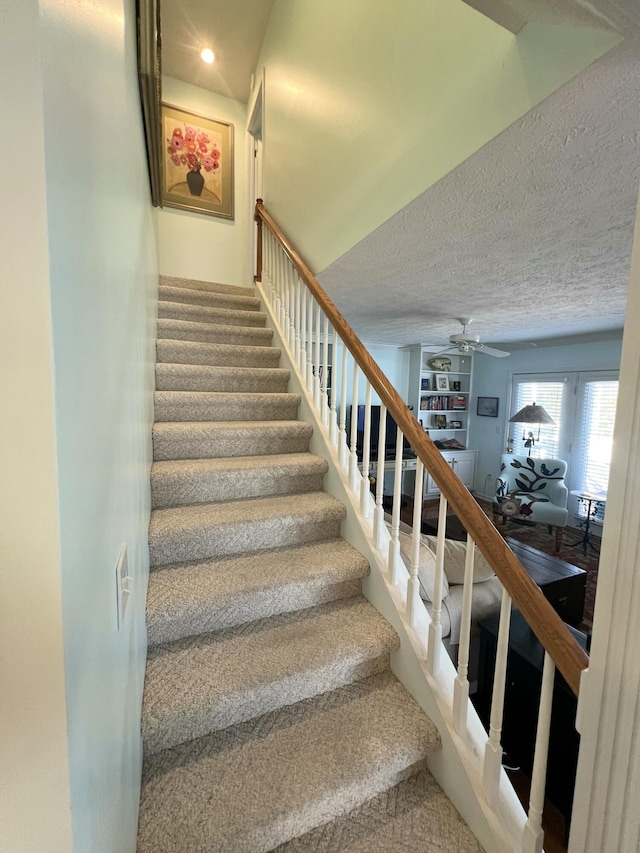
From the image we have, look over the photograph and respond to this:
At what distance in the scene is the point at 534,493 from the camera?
477 cm

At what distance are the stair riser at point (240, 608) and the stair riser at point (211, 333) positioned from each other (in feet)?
5.84

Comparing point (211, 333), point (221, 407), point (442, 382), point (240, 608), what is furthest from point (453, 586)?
point (442, 382)

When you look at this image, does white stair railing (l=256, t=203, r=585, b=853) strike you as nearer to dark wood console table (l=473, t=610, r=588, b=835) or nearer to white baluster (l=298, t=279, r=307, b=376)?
white baluster (l=298, t=279, r=307, b=376)

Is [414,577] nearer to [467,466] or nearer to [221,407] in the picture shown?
[221,407]

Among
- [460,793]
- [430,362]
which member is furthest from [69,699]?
[430,362]

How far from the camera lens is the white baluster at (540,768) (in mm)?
871

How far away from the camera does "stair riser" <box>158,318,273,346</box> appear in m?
2.40

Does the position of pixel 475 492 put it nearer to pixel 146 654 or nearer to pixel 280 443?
pixel 280 443

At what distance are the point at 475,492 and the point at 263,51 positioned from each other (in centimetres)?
610

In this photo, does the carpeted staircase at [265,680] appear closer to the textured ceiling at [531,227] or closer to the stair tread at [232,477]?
the stair tread at [232,477]

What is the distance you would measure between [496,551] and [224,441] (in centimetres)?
135

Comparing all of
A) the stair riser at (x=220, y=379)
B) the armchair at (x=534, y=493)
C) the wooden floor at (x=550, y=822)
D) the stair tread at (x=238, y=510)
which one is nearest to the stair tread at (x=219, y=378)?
the stair riser at (x=220, y=379)

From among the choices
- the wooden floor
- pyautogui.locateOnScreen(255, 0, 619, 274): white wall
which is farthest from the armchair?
pyautogui.locateOnScreen(255, 0, 619, 274): white wall

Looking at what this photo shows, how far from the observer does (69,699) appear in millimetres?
354
